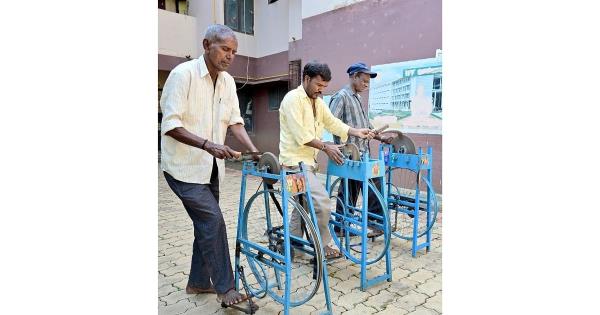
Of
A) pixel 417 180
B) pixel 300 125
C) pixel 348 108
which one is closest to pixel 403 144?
pixel 417 180

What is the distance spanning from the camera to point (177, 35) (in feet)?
31.3

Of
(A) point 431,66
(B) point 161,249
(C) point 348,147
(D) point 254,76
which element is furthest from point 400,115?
(D) point 254,76

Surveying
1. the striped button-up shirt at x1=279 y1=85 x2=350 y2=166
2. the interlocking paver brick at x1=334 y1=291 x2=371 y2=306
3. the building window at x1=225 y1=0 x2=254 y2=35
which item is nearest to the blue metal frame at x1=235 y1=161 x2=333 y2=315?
the interlocking paver brick at x1=334 y1=291 x2=371 y2=306

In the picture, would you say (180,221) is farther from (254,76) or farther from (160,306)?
(254,76)

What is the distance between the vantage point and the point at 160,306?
256 centimetres

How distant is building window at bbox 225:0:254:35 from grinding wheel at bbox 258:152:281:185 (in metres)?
8.49

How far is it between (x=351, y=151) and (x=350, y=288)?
102cm

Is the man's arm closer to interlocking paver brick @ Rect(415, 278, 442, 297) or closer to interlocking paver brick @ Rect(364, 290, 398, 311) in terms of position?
interlocking paver brick @ Rect(364, 290, 398, 311)

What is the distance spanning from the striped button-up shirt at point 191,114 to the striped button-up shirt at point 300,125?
743 mm

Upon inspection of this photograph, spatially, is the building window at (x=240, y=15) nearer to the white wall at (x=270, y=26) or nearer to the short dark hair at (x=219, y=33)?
the white wall at (x=270, y=26)

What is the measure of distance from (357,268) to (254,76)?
828cm

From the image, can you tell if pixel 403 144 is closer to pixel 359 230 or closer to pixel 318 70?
pixel 359 230

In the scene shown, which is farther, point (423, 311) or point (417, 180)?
point (417, 180)

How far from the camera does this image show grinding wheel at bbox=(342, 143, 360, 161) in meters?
3.02
